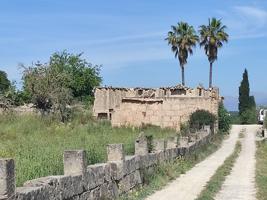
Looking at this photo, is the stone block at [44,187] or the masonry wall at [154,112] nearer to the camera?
the stone block at [44,187]

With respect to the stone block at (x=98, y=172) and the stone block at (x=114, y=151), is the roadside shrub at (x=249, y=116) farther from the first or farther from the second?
the stone block at (x=98, y=172)

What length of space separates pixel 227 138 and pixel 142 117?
24.0 feet

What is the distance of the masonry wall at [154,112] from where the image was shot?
1864 inches

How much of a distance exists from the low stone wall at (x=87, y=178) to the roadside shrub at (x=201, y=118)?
1050 inches

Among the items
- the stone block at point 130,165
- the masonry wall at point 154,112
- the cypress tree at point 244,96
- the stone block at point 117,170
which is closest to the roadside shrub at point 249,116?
the cypress tree at point 244,96

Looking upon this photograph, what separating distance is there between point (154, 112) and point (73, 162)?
37025 mm

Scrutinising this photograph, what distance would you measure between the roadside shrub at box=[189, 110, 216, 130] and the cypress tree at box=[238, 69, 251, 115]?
31.3m

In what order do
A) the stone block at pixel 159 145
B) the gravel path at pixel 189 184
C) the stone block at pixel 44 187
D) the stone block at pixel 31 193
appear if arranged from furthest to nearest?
the stone block at pixel 159 145, the gravel path at pixel 189 184, the stone block at pixel 44 187, the stone block at pixel 31 193

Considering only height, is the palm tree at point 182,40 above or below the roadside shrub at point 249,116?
above

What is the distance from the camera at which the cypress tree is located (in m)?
78.6

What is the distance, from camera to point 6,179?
7.71 meters

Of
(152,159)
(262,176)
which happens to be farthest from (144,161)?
(262,176)

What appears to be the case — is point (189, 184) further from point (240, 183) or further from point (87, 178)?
point (87, 178)

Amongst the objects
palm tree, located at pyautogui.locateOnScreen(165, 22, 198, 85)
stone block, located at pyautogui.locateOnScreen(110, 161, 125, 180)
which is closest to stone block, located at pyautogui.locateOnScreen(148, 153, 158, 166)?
stone block, located at pyautogui.locateOnScreen(110, 161, 125, 180)
